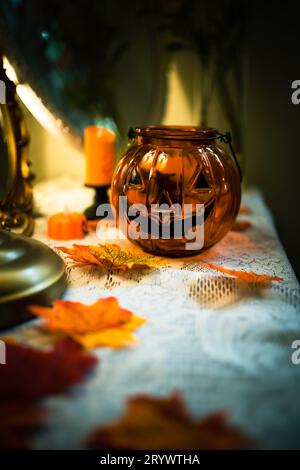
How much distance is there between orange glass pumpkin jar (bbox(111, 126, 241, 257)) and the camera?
0.60 m

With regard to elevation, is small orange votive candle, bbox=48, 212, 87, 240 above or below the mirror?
below

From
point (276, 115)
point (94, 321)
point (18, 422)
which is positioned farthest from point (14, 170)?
point (276, 115)

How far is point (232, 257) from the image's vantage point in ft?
2.13

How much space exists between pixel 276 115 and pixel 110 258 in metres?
0.76

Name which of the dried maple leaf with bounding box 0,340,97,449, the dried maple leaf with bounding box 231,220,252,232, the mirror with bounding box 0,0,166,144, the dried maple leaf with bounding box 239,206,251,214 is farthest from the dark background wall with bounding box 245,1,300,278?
the dried maple leaf with bounding box 0,340,97,449

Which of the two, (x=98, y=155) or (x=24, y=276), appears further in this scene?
(x=98, y=155)

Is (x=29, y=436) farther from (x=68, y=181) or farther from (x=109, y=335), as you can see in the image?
(x=68, y=181)

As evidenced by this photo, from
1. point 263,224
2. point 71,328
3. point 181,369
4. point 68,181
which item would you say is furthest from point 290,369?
point 68,181

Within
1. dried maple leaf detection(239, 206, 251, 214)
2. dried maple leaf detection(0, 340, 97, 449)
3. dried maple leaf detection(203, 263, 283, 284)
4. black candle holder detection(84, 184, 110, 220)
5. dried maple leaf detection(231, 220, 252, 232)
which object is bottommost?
dried maple leaf detection(0, 340, 97, 449)

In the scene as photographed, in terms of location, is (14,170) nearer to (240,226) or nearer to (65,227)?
(65,227)

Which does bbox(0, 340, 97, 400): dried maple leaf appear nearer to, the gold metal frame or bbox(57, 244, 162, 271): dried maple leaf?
bbox(57, 244, 162, 271): dried maple leaf

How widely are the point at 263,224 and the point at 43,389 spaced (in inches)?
22.4

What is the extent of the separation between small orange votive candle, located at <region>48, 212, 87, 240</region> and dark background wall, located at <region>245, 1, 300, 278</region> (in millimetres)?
639

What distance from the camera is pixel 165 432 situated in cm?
32
